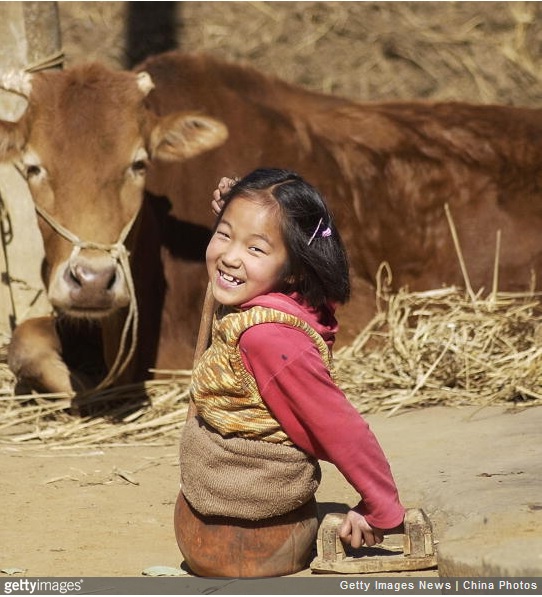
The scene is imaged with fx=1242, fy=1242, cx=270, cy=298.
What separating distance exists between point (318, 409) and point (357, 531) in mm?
381

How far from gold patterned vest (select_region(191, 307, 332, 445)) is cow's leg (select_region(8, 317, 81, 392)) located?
2.57 meters

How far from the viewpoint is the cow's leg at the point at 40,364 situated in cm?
612

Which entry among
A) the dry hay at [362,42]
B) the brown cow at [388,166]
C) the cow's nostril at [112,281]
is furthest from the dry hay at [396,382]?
the dry hay at [362,42]

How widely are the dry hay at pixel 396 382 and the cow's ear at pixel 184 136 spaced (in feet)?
3.71

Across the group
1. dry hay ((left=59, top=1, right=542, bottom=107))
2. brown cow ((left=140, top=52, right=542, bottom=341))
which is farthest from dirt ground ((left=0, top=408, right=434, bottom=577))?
dry hay ((left=59, top=1, right=542, bottom=107))

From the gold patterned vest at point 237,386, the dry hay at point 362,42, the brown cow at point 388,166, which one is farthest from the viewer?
the dry hay at point 362,42

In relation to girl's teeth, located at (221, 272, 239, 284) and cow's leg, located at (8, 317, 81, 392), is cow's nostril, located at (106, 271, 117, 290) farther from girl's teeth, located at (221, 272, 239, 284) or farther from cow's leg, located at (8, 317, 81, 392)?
girl's teeth, located at (221, 272, 239, 284)

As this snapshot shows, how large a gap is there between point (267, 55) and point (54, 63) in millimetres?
5079

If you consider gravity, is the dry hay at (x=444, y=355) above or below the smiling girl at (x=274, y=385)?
below

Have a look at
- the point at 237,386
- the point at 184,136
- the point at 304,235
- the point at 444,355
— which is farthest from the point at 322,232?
the point at 184,136

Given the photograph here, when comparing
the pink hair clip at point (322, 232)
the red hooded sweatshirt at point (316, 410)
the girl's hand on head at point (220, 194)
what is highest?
the girl's hand on head at point (220, 194)

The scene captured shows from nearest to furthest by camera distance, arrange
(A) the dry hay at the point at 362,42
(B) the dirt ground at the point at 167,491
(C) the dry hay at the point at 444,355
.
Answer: (B) the dirt ground at the point at 167,491 → (C) the dry hay at the point at 444,355 → (A) the dry hay at the point at 362,42

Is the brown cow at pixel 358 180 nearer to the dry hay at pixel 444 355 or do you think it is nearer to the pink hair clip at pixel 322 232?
the dry hay at pixel 444 355

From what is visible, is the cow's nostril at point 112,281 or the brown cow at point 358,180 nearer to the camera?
the cow's nostril at point 112,281
